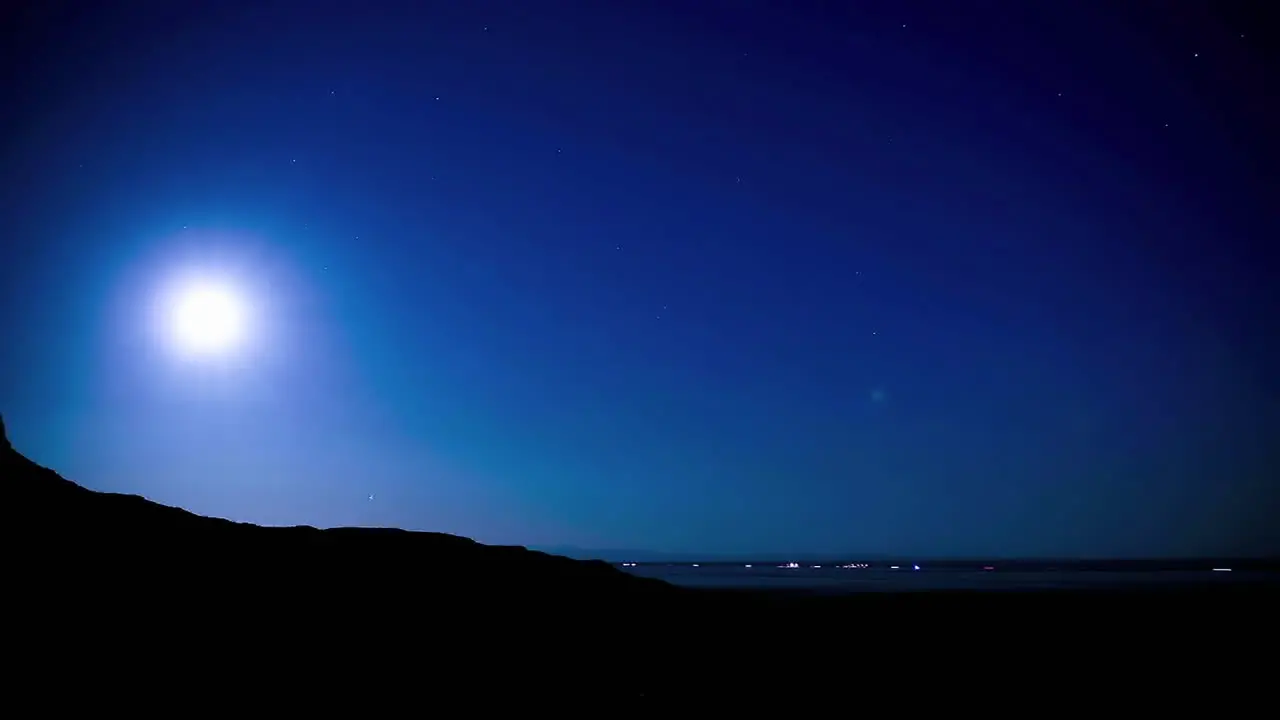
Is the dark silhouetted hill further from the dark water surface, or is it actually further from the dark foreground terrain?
the dark water surface

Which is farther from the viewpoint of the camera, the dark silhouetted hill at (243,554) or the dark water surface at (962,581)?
the dark water surface at (962,581)

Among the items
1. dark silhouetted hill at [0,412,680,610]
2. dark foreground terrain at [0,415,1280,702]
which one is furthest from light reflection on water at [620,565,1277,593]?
dark silhouetted hill at [0,412,680,610]

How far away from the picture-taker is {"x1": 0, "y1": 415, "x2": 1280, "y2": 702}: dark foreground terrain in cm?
1517

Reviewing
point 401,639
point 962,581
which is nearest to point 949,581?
point 962,581

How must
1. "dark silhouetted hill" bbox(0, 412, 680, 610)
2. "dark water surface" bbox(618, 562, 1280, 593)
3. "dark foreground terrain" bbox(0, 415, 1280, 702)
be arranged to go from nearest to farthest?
"dark foreground terrain" bbox(0, 415, 1280, 702) → "dark silhouetted hill" bbox(0, 412, 680, 610) → "dark water surface" bbox(618, 562, 1280, 593)

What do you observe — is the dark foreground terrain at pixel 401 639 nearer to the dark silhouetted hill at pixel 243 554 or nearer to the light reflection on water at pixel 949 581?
the dark silhouetted hill at pixel 243 554

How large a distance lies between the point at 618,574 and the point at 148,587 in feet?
80.4

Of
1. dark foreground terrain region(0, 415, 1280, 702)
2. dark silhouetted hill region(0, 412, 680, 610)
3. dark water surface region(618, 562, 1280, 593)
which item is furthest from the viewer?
dark water surface region(618, 562, 1280, 593)

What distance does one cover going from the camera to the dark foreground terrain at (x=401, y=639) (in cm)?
1517

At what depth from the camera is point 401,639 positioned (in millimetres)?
19969

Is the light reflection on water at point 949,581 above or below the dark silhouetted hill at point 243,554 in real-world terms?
below

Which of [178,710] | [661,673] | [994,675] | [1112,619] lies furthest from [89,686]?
[1112,619]

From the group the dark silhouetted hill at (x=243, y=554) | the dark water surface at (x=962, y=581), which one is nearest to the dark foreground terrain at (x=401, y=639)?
the dark silhouetted hill at (x=243, y=554)

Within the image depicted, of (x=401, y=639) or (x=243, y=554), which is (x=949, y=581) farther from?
(x=243, y=554)
